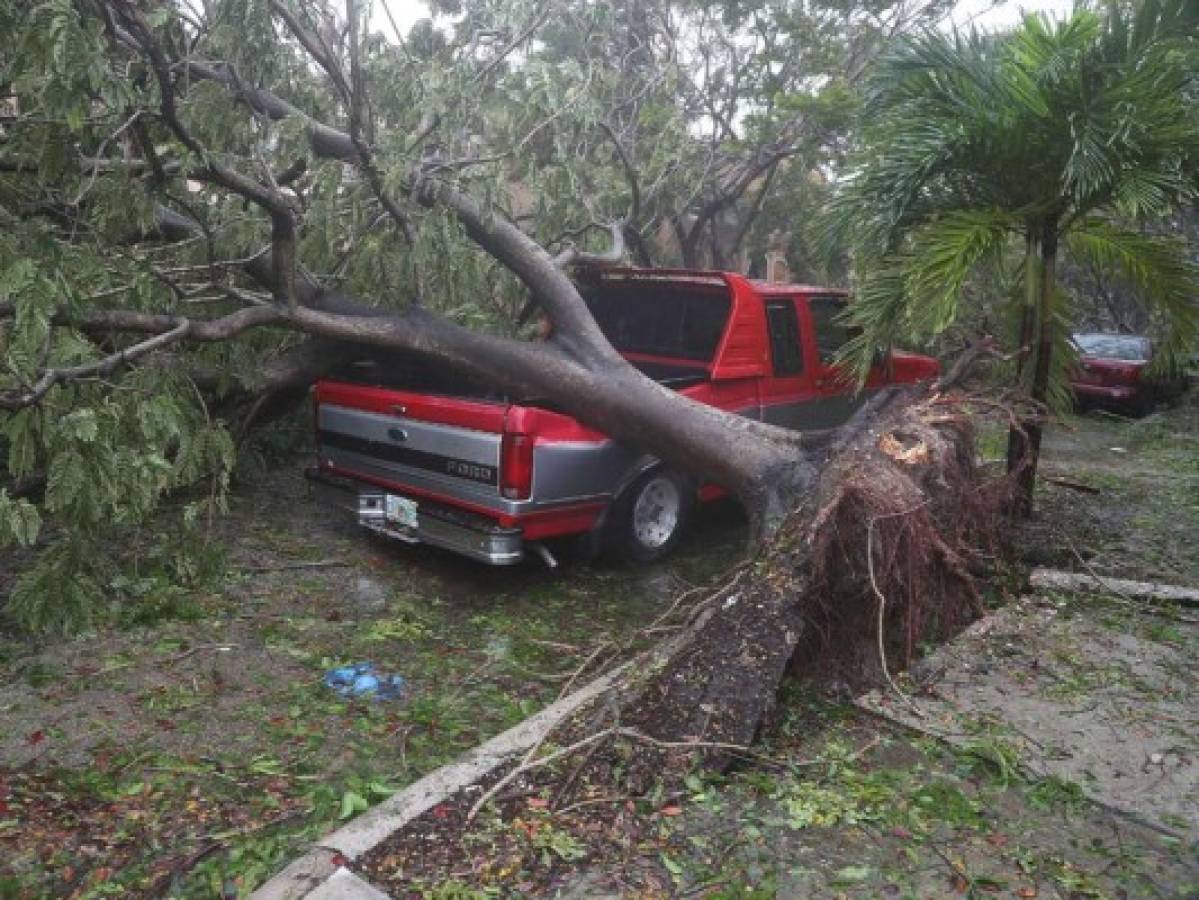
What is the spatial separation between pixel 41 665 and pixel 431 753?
76.7 inches

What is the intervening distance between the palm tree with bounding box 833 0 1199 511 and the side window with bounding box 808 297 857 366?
3.51 ft

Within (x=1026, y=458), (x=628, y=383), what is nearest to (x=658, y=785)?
(x=628, y=383)

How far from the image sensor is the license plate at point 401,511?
5.34m

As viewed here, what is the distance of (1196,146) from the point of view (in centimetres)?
494

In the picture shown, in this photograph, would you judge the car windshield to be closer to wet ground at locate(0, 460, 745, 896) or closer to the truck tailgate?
wet ground at locate(0, 460, 745, 896)

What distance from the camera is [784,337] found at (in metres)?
6.71

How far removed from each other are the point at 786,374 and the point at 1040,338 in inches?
65.0

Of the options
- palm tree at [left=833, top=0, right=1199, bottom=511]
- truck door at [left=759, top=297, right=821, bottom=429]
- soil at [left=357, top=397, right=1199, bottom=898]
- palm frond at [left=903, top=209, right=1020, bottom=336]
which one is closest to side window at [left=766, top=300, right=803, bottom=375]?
truck door at [left=759, top=297, right=821, bottom=429]

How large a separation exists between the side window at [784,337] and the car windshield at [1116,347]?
8.51 meters

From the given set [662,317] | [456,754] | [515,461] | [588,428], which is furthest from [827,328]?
[456,754]

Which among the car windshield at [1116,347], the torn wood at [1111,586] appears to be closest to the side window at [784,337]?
the torn wood at [1111,586]

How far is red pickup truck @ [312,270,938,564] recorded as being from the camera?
5.02 meters

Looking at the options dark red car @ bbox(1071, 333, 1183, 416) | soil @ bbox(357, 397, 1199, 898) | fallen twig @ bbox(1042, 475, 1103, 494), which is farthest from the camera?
dark red car @ bbox(1071, 333, 1183, 416)

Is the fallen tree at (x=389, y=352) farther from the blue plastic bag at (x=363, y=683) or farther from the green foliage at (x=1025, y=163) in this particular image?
the blue plastic bag at (x=363, y=683)
